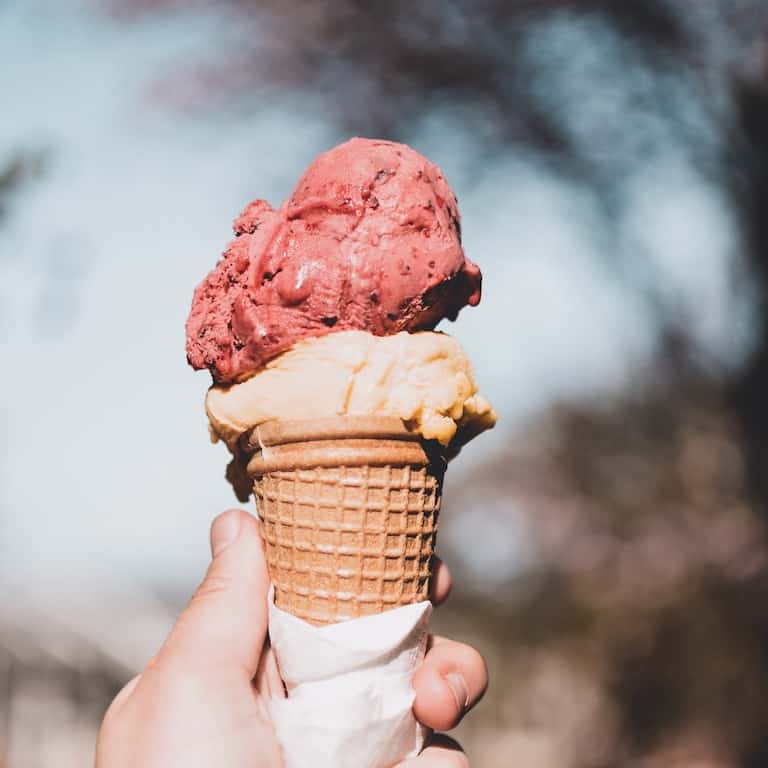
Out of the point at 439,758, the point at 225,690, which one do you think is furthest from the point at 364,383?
the point at 439,758

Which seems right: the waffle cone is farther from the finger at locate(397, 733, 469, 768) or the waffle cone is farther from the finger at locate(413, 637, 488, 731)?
the finger at locate(397, 733, 469, 768)

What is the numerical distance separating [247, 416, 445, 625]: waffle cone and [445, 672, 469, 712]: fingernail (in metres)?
0.21

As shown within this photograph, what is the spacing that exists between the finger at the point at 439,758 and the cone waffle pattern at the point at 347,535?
1.10 feet

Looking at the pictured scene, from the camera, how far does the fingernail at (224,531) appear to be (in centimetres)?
182

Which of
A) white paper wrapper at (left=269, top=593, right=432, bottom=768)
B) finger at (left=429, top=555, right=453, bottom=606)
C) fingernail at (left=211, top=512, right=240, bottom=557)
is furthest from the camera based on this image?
finger at (left=429, top=555, right=453, bottom=606)

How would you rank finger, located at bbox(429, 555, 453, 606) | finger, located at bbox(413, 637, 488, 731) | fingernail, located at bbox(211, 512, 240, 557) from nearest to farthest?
finger, located at bbox(413, 637, 488, 731), fingernail, located at bbox(211, 512, 240, 557), finger, located at bbox(429, 555, 453, 606)

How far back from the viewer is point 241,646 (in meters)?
1.67

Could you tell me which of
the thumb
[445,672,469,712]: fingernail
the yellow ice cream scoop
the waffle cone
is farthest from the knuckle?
[445,672,469,712]: fingernail

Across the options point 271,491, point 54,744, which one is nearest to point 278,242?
point 271,491

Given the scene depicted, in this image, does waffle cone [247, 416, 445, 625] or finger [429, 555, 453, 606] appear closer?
waffle cone [247, 416, 445, 625]

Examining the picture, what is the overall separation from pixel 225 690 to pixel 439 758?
48 cm

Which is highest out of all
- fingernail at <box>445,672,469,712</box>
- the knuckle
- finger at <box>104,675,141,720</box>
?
the knuckle

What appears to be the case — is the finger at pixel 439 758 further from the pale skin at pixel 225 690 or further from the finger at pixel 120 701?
the finger at pixel 120 701

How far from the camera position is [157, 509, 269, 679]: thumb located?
64.2 inches
